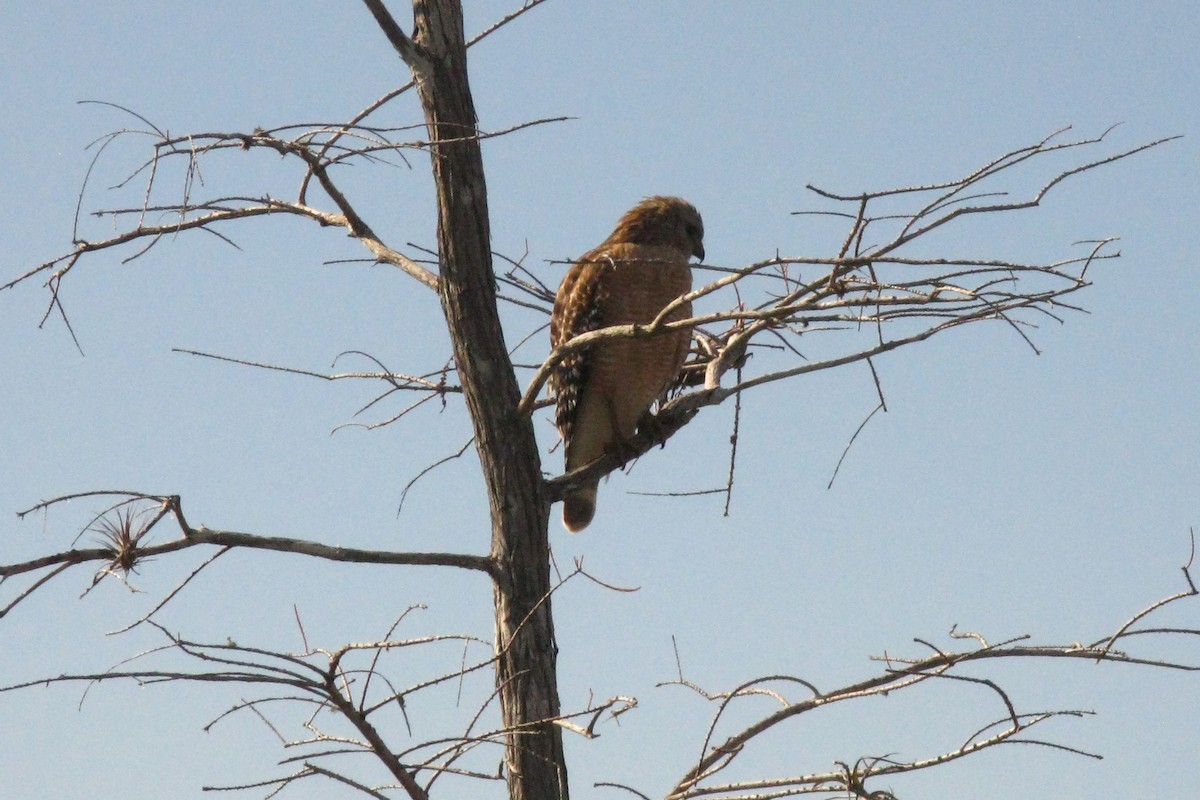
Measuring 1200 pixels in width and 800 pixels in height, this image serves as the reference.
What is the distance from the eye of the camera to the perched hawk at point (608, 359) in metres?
6.40

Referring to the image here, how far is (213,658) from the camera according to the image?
3393mm

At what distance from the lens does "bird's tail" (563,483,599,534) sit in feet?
21.9

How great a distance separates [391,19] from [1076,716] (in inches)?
108

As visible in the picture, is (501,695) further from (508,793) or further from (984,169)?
(984,169)

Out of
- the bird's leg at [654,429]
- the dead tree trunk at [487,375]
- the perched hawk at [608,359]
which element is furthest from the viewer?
the perched hawk at [608,359]

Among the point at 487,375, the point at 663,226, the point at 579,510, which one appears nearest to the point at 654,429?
the point at 579,510

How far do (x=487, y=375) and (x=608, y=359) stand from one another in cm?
196

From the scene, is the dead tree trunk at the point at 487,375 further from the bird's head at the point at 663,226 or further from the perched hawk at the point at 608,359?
the bird's head at the point at 663,226

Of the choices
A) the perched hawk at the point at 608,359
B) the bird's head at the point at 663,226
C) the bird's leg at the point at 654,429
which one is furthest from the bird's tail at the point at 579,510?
the bird's head at the point at 663,226

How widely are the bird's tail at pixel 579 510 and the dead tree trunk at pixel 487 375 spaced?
2020 mm

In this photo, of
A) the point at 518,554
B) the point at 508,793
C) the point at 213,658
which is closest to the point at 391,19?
the point at 518,554

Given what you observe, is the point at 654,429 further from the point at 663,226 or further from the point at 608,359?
the point at 663,226

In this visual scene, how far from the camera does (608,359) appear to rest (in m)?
6.52

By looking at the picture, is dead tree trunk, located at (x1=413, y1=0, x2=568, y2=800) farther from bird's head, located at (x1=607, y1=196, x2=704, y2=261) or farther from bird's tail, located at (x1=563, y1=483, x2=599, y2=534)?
bird's head, located at (x1=607, y1=196, x2=704, y2=261)
